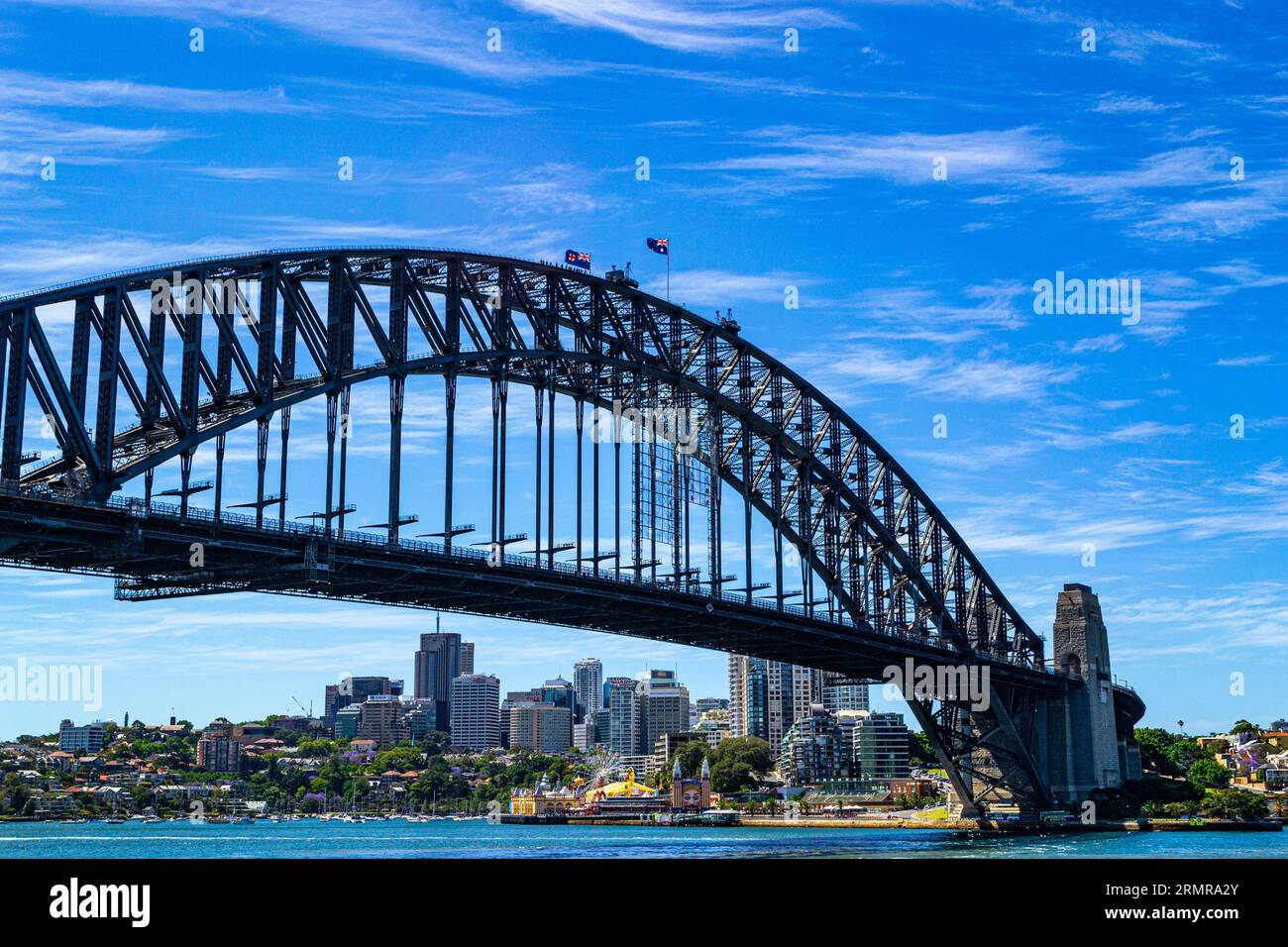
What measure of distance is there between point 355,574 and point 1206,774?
438 ft

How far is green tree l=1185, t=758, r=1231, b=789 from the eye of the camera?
167m

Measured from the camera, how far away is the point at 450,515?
67.3 metres

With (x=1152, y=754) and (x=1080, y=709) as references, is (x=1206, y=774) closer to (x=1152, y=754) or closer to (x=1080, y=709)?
(x=1152, y=754)

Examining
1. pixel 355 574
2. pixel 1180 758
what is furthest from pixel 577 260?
pixel 1180 758

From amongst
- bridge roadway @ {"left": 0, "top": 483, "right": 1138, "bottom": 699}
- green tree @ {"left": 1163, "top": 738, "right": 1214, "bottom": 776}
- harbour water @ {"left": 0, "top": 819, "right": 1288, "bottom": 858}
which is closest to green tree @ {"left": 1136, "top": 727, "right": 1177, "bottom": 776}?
green tree @ {"left": 1163, "top": 738, "right": 1214, "bottom": 776}

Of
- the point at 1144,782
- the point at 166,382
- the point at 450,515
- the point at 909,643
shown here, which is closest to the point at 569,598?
the point at 450,515

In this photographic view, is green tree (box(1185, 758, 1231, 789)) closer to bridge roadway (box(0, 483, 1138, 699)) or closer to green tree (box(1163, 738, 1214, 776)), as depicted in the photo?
green tree (box(1163, 738, 1214, 776))

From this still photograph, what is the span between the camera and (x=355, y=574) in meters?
62.8

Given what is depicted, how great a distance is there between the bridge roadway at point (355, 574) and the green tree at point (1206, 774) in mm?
89695

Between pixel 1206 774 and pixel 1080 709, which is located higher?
pixel 1080 709

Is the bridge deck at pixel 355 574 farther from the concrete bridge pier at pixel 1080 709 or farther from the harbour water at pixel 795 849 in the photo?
the concrete bridge pier at pixel 1080 709

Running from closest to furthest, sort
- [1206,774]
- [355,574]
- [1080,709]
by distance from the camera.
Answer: [355,574] < [1080,709] < [1206,774]

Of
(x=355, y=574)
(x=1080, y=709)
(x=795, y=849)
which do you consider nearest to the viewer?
(x=355, y=574)
